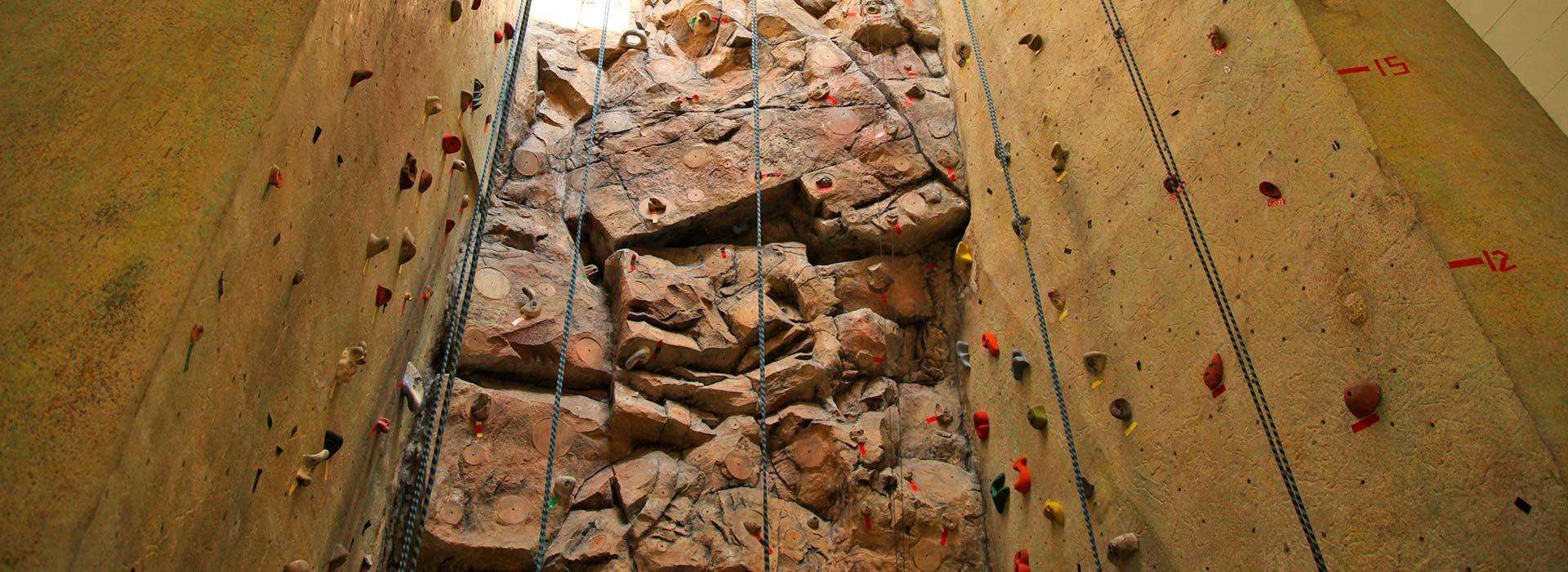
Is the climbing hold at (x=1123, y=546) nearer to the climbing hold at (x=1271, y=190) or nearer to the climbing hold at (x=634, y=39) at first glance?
the climbing hold at (x=1271, y=190)

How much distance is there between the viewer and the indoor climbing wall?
1938 mm

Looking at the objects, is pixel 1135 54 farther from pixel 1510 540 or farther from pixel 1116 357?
pixel 1510 540

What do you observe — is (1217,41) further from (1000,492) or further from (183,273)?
(183,273)

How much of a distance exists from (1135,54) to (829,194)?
1.51 metres

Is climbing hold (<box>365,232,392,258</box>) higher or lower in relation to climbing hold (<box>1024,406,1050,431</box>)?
higher

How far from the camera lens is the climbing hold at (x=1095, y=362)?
10.1ft

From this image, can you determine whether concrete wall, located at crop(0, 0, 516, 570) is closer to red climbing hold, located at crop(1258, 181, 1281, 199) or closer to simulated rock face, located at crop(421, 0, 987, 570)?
simulated rock face, located at crop(421, 0, 987, 570)

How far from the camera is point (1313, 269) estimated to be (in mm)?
2314

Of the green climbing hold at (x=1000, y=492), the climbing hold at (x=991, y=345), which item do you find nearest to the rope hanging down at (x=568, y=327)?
the green climbing hold at (x=1000, y=492)

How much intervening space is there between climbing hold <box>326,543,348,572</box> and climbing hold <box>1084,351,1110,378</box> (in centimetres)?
217

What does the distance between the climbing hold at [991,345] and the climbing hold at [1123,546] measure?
993 millimetres

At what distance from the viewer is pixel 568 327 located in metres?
3.11

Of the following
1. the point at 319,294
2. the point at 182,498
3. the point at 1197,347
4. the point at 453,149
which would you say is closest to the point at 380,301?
the point at 319,294

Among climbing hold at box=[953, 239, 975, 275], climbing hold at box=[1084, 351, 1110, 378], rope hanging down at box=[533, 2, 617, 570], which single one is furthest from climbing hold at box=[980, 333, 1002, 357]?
rope hanging down at box=[533, 2, 617, 570]
